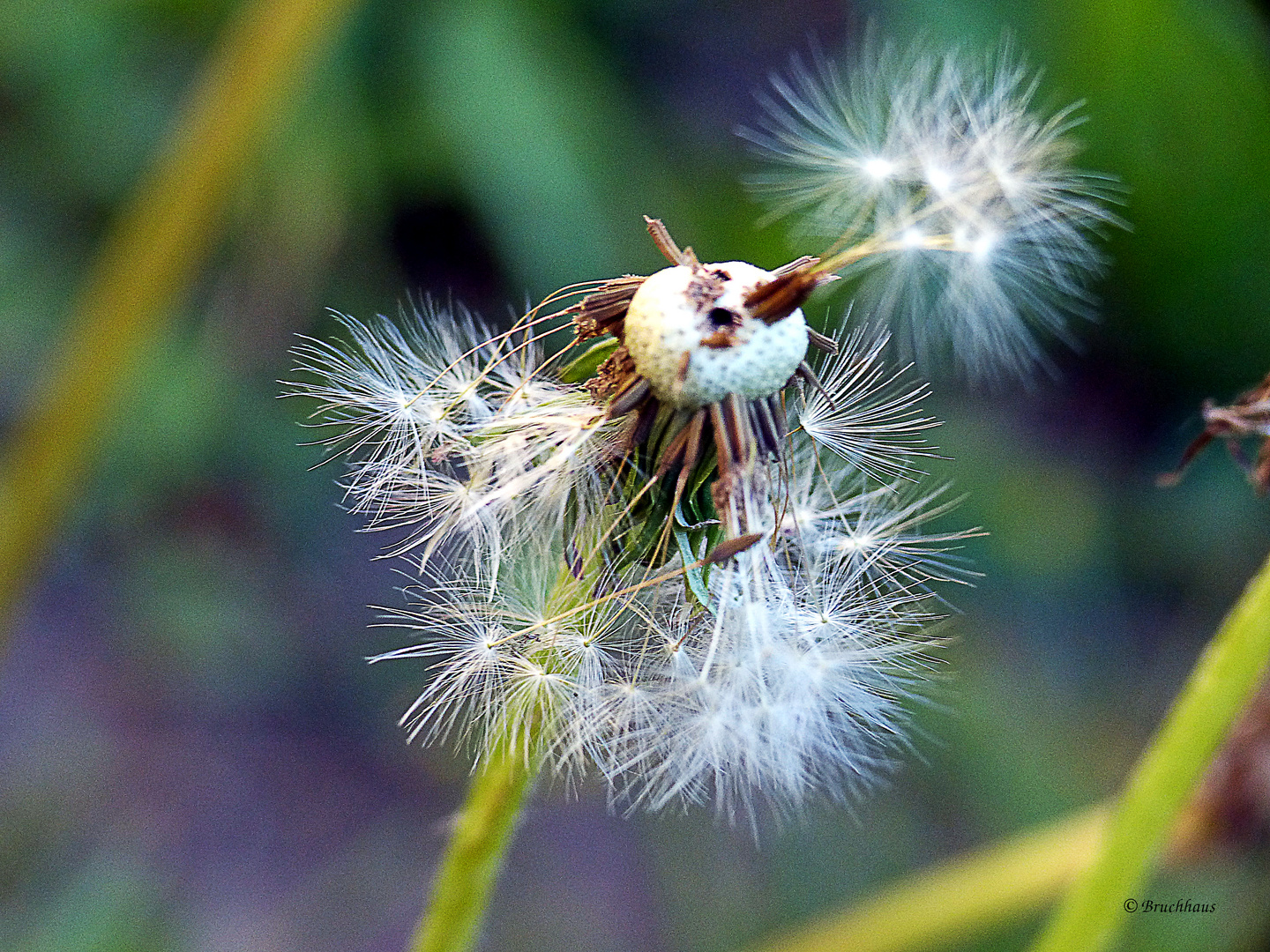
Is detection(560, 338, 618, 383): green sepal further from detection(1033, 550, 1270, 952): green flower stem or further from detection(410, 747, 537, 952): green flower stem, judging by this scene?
detection(1033, 550, 1270, 952): green flower stem

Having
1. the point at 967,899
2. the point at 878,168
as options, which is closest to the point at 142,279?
the point at 878,168

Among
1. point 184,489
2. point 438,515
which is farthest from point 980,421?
point 438,515

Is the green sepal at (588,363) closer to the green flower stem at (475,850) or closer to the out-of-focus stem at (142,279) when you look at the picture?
the green flower stem at (475,850)

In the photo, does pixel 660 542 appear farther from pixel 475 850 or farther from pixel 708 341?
pixel 475 850

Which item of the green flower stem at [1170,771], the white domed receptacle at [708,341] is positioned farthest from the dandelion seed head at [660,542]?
the green flower stem at [1170,771]

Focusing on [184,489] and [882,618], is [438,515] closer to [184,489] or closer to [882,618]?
[882,618]
